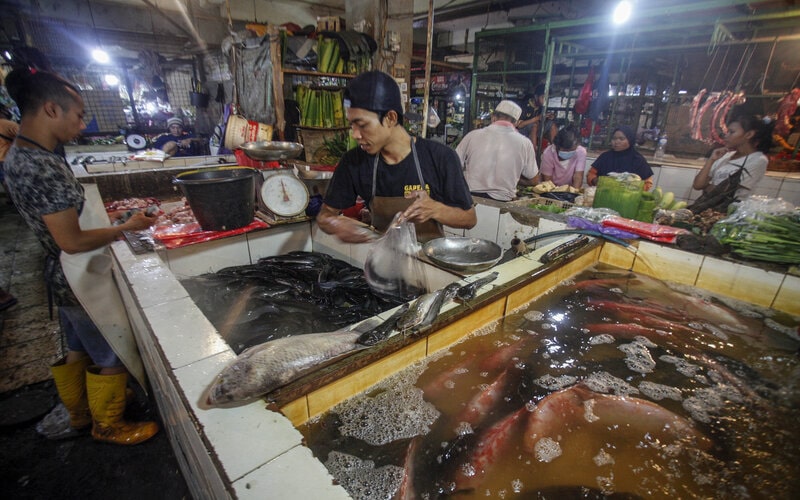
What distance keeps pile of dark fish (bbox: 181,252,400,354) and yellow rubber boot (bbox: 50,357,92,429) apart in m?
1.08

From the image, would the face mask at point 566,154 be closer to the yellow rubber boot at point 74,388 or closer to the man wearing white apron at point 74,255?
the man wearing white apron at point 74,255

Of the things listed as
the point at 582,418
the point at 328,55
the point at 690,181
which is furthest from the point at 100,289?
the point at 690,181

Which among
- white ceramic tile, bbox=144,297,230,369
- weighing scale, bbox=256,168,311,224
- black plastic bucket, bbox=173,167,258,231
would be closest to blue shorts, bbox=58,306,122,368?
black plastic bucket, bbox=173,167,258,231

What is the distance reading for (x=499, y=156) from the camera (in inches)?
195

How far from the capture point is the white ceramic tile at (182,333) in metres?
1.60

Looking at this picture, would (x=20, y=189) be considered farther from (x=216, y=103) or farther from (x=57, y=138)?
(x=216, y=103)

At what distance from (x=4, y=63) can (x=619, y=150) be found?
1319 centimetres

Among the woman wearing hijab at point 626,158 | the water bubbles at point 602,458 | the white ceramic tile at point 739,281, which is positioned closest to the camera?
the water bubbles at point 602,458

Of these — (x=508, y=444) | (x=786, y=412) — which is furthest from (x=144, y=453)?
(x=786, y=412)

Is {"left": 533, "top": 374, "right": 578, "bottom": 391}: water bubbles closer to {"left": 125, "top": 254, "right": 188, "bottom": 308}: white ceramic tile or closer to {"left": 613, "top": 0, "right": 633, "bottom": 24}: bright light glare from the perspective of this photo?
{"left": 125, "top": 254, "right": 188, "bottom": 308}: white ceramic tile

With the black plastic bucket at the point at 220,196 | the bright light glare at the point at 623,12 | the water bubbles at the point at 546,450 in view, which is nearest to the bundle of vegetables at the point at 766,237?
the water bubbles at the point at 546,450

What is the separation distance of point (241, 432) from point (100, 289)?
7.64ft

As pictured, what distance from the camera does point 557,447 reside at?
59.2 inches

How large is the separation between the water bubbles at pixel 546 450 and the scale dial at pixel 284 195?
10.5 feet
